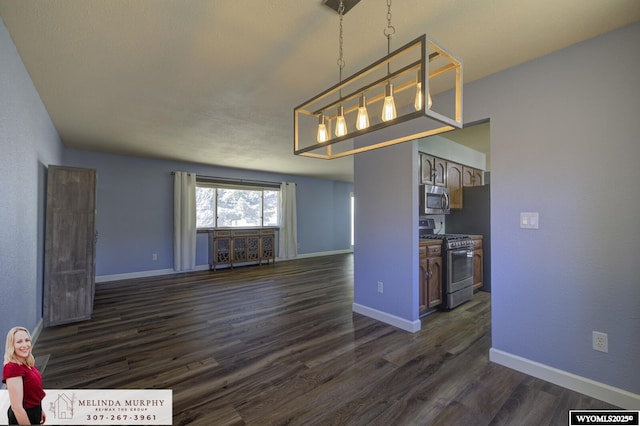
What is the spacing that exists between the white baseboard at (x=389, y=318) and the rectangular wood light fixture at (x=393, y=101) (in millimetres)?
1844

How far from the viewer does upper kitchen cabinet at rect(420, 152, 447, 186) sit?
372 centimetres

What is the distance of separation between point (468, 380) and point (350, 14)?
8.36 ft

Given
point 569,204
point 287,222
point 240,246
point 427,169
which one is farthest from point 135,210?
point 569,204

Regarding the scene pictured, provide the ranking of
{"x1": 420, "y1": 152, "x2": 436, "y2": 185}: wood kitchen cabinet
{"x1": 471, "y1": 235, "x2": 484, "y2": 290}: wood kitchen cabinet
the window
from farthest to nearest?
the window
{"x1": 471, "y1": 235, "x2": 484, "y2": 290}: wood kitchen cabinet
{"x1": 420, "y1": 152, "x2": 436, "y2": 185}: wood kitchen cabinet

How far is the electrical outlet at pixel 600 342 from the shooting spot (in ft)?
6.17

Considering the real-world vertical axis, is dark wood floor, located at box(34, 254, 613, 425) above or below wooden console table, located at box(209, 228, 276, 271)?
below

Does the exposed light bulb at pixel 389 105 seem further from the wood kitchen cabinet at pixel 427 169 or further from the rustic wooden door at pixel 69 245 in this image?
the rustic wooden door at pixel 69 245

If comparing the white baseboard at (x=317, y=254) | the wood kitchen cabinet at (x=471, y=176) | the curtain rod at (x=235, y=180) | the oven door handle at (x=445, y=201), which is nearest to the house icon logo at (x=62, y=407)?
the oven door handle at (x=445, y=201)

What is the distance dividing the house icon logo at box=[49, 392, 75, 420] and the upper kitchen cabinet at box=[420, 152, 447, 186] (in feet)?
12.1

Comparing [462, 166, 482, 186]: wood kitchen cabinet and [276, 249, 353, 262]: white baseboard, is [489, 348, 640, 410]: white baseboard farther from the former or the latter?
[276, 249, 353, 262]: white baseboard

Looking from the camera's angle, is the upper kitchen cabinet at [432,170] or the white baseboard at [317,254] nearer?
the upper kitchen cabinet at [432,170]

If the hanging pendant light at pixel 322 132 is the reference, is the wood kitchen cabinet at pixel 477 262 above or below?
below

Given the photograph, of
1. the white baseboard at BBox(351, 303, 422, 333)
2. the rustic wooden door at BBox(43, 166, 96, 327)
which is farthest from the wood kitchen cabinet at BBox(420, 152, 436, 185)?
the rustic wooden door at BBox(43, 166, 96, 327)

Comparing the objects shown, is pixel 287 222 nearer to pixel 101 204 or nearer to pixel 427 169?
pixel 101 204
